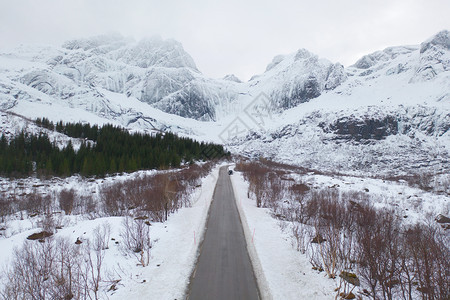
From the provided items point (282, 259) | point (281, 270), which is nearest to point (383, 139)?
point (282, 259)

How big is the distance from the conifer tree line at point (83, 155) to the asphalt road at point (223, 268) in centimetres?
4551

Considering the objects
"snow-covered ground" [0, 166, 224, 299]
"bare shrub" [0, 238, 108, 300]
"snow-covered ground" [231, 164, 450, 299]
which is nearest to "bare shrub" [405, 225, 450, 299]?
"snow-covered ground" [231, 164, 450, 299]

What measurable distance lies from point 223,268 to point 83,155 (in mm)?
65262

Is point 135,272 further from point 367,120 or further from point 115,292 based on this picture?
point 367,120

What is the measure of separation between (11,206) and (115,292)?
29.3 m

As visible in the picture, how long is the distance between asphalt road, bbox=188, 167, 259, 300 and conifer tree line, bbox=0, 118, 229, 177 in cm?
4551

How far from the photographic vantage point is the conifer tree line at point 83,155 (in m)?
52.9

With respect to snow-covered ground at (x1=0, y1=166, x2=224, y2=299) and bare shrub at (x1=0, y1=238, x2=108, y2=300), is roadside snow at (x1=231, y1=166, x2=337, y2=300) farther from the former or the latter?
bare shrub at (x1=0, y1=238, x2=108, y2=300)

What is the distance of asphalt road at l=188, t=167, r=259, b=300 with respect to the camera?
869 cm

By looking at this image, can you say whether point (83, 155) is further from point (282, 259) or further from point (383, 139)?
point (383, 139)

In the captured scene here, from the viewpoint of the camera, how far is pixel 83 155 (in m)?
61.3

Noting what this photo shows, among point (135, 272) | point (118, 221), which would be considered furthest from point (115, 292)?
point (118, 221)

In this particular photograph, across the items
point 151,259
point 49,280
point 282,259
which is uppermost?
point 49,280

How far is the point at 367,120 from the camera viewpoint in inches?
7072
